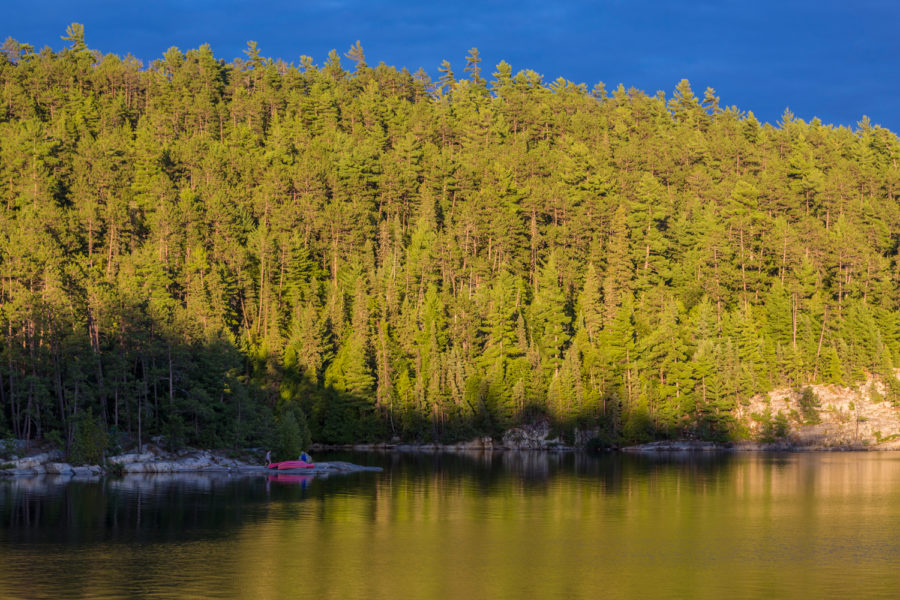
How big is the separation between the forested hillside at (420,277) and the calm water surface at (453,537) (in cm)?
1933

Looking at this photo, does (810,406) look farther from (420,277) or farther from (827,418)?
(420,277)

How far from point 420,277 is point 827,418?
62635mm

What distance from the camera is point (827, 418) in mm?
127250

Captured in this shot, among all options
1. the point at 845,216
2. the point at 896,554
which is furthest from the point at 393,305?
the point at 896,554

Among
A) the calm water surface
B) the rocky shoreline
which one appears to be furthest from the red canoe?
the calm water surface

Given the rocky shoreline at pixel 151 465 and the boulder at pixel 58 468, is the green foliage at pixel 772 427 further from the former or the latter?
the boulder at pixel 58 468

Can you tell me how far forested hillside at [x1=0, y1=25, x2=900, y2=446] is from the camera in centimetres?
10000

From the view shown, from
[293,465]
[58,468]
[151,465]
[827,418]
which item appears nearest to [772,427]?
[827,418]

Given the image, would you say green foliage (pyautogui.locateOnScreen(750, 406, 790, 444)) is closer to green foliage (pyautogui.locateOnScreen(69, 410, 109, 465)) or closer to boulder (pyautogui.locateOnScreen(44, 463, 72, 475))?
green foliage (pyautogui.locateOnScreen(69, 410, 109, 465))

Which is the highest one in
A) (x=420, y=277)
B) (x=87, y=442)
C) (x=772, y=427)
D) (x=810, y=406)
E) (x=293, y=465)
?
(x=420, y=277)

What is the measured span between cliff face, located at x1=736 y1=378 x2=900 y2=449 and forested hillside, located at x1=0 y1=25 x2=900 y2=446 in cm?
283

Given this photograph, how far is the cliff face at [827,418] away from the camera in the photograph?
125 metres

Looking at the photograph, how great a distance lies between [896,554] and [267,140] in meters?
152

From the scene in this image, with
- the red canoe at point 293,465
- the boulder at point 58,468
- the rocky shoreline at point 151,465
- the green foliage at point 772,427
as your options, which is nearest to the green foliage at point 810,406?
the green foliage at point 772,427
